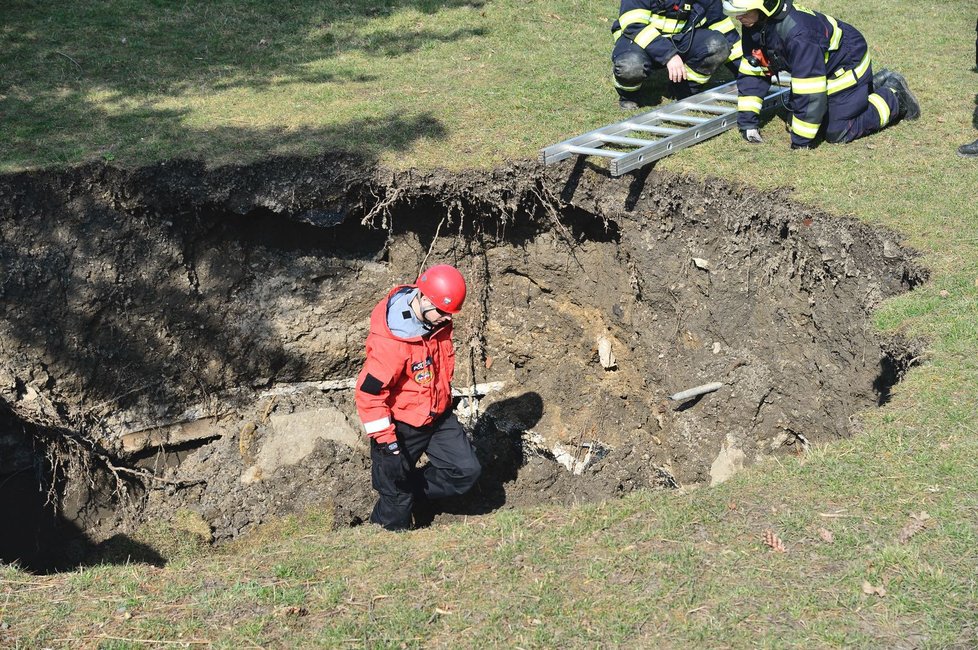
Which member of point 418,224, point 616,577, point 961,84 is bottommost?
point 616,577

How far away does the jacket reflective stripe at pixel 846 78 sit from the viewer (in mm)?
7742

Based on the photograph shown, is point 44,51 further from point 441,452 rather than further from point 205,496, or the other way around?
point 441,452

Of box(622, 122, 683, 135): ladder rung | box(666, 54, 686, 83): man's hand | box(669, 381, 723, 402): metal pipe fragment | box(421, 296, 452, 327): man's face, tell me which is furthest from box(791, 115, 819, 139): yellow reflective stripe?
box(421, 296, 452, 327): man's face

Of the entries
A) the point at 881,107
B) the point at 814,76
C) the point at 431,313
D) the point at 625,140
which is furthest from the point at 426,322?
the point at 881,107

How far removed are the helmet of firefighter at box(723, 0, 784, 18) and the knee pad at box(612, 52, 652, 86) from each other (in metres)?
1.32

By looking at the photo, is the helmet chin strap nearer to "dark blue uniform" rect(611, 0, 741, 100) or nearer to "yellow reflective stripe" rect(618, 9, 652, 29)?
"dark blue uniform" rect(611, 0, 741, 100)

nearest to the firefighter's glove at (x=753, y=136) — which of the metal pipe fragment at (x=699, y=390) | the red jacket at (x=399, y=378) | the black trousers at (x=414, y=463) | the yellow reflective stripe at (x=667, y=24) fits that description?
the yellow reflective stripe at (x=667, y=24)

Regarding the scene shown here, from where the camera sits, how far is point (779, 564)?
14.3 ft

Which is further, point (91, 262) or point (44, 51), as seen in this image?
point (44, 51)

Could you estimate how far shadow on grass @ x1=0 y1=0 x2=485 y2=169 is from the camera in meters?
8.20

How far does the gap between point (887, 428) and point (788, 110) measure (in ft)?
13.5

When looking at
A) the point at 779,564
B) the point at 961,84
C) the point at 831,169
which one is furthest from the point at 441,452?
the point at 961,84

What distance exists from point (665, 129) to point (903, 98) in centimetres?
245

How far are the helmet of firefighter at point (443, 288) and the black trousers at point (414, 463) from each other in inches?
46.0
